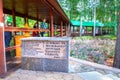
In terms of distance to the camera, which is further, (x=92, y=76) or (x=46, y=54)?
(x=46, y=54)

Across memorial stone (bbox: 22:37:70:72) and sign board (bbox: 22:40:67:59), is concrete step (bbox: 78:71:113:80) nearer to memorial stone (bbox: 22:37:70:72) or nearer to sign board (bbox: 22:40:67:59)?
memorial stone (bbox: 22:37:70:72)

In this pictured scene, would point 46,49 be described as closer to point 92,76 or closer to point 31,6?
point 92,76

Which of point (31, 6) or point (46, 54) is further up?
point (31, 6)

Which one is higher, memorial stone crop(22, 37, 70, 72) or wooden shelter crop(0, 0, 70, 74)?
wooden shelter crop(0, 0, 70, 74)

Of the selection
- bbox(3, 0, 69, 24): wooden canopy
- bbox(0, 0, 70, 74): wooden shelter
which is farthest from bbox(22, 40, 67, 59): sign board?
bbox(3, 0, 69, 24): wooden canopy

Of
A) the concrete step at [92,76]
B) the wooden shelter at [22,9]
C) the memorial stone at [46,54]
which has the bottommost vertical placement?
the concrete step at [92,76]

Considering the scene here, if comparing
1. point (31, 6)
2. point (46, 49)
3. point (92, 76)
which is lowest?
point (92, 76)

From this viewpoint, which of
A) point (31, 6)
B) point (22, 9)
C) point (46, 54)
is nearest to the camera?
point (46, 54)

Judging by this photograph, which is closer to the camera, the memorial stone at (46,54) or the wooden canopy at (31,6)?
the memorial stone at (46,54)

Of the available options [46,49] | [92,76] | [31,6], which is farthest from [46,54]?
[31,6]

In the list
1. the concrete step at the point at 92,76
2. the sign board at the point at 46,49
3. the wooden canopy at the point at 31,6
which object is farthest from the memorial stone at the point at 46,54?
the wooden canopy at the point at 31,6

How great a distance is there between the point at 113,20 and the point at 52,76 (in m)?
25.5

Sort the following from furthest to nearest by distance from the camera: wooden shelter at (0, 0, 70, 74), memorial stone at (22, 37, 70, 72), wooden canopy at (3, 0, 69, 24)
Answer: wooden canopy at (3, 0, 69, 24), memorial stone at (22, 37, 70, 72), wooden shelter at (0, 0, 70, 74)

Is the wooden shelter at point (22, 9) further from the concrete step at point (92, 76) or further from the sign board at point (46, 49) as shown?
the concrete step at point (92, 76)
